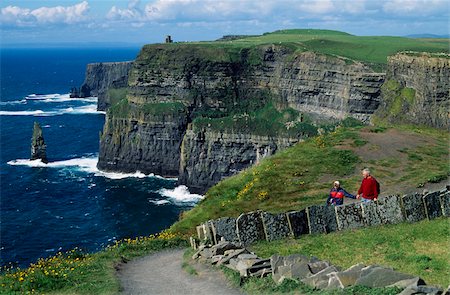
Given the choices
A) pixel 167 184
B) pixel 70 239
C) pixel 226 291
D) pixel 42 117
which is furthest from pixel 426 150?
pixel 42 117

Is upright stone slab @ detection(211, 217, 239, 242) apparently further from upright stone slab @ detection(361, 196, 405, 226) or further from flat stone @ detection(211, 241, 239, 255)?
upright stone slab @ detection(361, 196, 405, 226)

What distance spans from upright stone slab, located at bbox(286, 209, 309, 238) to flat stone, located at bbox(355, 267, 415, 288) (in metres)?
11.3

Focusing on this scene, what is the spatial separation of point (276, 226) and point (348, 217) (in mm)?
3878

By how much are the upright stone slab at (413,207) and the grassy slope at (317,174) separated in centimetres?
629

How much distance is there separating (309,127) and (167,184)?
29.1 m

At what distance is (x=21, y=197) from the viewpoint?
100625 millimetres

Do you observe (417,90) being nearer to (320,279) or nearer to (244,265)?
(244,265)

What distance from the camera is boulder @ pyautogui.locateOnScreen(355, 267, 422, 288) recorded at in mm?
18672

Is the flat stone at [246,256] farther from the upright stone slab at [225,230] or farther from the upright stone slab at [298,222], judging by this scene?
the upright stone slab at [298,222]

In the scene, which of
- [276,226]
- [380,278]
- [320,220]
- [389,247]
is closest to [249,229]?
[276,226]

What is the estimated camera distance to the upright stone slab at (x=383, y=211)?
31.0 m

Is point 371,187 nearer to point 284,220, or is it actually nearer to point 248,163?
point 284,220

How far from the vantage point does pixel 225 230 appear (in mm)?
29969

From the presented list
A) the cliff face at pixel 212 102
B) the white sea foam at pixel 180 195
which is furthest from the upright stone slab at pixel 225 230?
the cliff face at pixel 212 102
